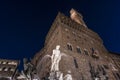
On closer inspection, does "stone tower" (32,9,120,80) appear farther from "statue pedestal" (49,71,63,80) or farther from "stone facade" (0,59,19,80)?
"stone facade" (0,59,19,80)

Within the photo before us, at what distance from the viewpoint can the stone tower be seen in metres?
22.6

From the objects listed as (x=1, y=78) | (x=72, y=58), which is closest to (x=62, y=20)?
(x=72, y=58)

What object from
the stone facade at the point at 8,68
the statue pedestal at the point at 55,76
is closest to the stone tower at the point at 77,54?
the statue pedestal at the point at 55,76

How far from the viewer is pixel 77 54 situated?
2639cm

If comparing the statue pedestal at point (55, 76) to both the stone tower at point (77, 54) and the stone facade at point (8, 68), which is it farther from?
the stone facade at point (8, 68)

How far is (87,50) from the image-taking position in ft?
97.0

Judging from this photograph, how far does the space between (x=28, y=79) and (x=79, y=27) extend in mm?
21832

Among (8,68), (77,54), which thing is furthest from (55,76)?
(8,68)

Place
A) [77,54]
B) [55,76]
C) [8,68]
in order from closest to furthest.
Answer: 1. [55,76]
2. [77,54]
3. [8,68]

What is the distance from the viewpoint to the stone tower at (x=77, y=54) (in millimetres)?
22583

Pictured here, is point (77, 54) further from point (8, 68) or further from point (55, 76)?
point (8, 68)

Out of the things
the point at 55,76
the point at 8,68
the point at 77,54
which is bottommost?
the point at 55,76

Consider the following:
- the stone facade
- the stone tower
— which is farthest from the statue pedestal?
the stone facade

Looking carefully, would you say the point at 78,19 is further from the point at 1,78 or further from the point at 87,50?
the point at 1,78
